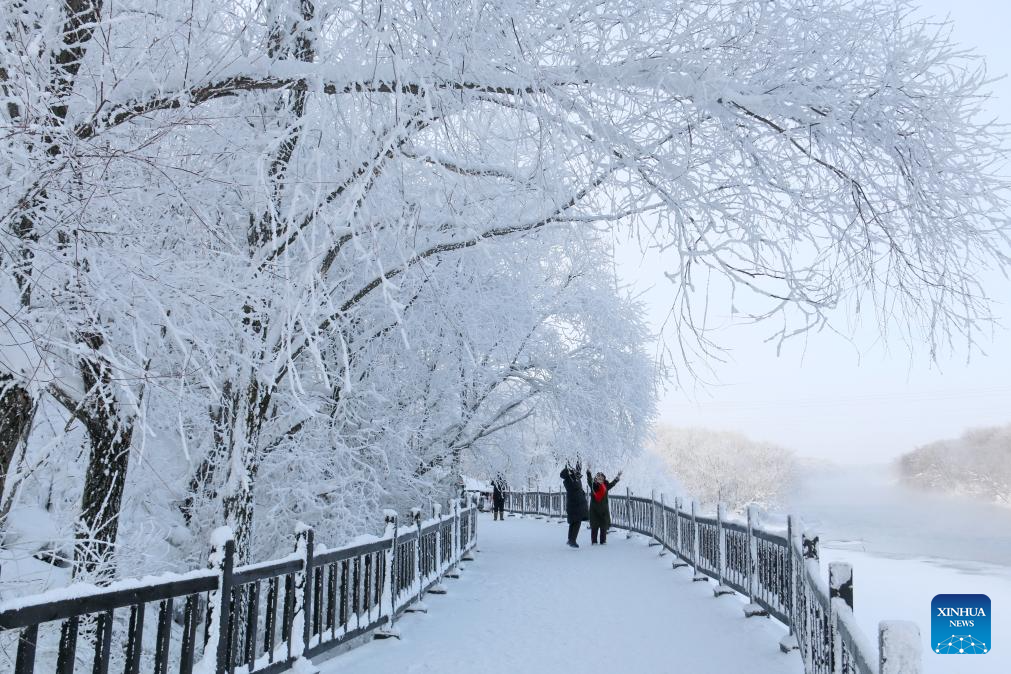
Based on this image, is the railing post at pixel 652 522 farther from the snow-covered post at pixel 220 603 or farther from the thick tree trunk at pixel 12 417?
the thick tree trunk at pixel 12 417

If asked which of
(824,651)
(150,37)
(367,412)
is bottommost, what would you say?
(824,651)

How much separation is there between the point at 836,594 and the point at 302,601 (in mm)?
4378

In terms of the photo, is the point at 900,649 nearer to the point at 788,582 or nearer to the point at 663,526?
the point at 788,582

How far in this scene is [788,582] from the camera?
7793 millimetres

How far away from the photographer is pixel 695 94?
16.8ft

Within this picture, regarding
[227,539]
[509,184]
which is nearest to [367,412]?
[509,184]

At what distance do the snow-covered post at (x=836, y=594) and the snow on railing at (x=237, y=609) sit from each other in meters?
3.54

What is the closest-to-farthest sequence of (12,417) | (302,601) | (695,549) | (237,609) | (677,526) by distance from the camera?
(12,417) < (237,609) < (302,601) < (695,549) < (677,526)

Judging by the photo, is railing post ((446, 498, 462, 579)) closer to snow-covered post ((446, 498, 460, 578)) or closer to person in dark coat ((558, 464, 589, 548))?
snow-covered post ((446, 498, 460, 578))

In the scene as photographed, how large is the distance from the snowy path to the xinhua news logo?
8.35 ft

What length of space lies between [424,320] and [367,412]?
2027mm

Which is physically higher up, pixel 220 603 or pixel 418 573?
pixel 220 603

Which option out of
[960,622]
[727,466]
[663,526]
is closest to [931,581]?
[663,526]

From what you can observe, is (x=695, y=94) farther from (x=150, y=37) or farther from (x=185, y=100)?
(x=150, y=37)
